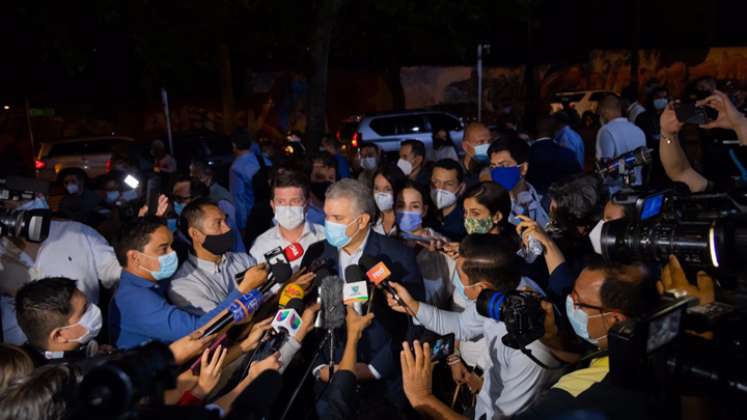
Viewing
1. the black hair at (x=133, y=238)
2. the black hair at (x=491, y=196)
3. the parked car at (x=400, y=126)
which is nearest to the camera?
the black hair at (x=133, y=238)

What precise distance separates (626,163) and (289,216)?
270 cm

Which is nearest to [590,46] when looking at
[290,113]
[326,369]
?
[290,113]

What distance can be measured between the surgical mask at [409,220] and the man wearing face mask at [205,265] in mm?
1415

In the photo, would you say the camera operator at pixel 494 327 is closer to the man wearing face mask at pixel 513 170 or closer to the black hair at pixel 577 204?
the black hair at pixel 577 204

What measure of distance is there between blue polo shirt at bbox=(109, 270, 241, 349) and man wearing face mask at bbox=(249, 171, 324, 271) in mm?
1246

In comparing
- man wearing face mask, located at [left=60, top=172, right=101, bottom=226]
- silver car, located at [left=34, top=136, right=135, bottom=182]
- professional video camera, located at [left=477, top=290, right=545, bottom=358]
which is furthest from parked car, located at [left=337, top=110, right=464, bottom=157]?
professional video camera, located at [left=477, top=290, right=545, bottom=358]

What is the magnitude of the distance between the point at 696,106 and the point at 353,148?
12.4 meters

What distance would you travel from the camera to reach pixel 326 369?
3.38m

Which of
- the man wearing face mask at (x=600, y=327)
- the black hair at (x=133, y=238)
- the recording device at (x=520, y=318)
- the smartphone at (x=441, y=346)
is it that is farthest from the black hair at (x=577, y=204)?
the black hair at (x=133, y=238)

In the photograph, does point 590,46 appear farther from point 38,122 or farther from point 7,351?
point 7,351

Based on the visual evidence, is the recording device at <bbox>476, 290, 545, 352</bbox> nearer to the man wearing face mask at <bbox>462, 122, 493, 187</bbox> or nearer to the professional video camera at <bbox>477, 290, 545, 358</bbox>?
the professional video camera at <bbox>477, 290, 545, 358</bbox>

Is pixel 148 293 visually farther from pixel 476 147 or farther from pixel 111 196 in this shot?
pixel 476 147

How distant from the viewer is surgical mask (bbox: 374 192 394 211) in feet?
16.8

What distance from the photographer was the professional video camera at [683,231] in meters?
1.89
